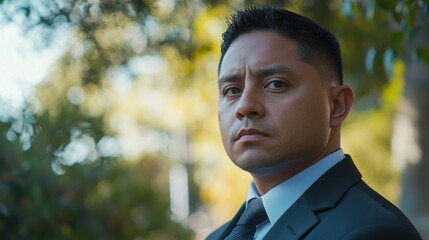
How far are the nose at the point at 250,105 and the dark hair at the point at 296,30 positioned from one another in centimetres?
24

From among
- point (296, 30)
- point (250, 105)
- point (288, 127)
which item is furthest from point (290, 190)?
point (296, 30)

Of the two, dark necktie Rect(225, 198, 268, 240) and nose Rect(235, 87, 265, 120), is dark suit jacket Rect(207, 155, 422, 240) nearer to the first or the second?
dark necktie Rect(225, 198, 268, 240)

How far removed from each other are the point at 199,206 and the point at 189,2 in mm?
31771

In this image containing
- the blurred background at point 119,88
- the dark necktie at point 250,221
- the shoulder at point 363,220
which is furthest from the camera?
the blurred background at point 119,88

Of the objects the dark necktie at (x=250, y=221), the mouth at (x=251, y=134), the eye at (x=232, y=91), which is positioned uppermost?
the eye at (x=232, y=91)

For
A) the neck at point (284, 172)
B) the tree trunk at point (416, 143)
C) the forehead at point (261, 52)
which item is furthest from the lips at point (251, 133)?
the tree trunk at point (416, 143)

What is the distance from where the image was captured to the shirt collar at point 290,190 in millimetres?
3016

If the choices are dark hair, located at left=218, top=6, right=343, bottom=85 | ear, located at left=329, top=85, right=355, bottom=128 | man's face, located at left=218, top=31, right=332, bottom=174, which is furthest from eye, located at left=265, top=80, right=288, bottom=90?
ear, located at left=329, top=85, right=355, bottom=128

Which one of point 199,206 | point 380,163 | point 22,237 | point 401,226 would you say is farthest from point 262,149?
point 199,206

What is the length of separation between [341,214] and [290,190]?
305 millimetres

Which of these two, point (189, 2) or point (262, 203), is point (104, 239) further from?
point (262, 203)

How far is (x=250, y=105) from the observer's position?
2973mm

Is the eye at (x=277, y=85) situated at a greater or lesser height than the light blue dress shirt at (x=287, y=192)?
greater

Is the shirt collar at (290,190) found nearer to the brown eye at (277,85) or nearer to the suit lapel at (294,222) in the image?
the suit lapel at (294,222)
